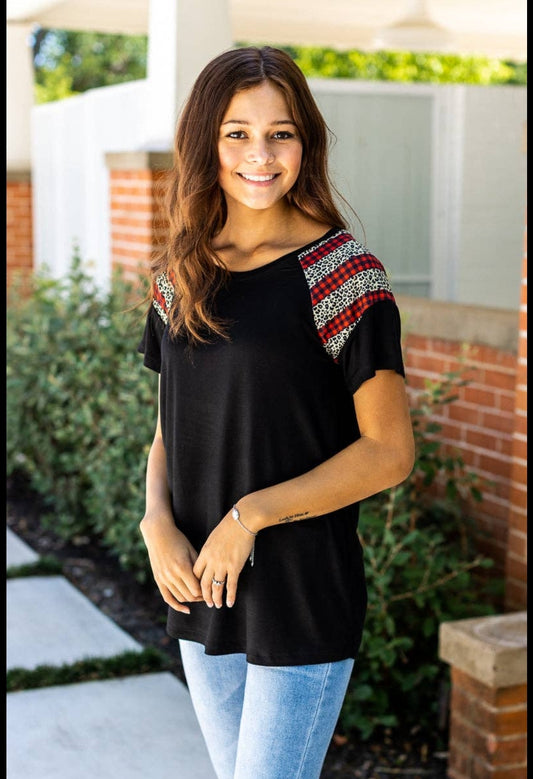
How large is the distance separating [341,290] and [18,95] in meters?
8.69

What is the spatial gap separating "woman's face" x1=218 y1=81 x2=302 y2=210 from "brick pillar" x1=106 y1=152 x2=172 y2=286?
14.1 ft

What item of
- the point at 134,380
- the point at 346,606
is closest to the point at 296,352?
the point at 346,606

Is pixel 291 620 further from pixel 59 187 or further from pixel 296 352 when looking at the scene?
pixel 59 187

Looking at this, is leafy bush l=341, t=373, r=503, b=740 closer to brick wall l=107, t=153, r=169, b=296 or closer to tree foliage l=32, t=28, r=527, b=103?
brick wall l=107, t=153, r=169, b=296

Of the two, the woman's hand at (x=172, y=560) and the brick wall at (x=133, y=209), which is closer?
the woman's hand at (x=172, y=560)

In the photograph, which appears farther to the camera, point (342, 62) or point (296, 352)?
point (342, 62)

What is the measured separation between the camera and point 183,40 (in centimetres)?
552

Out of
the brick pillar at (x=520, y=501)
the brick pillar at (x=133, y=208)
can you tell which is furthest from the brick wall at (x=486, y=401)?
the brick pillar at (x=133, y=208)

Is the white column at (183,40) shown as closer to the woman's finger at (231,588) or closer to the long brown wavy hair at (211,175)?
the long brown wavy hair at (211,175)

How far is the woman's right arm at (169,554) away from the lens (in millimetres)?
2098

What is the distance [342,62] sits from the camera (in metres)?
23.2

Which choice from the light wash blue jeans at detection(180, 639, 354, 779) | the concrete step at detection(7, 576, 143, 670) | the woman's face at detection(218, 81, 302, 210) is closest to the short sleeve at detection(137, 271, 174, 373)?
the woman's face at detection(218, 81, 302, 210)

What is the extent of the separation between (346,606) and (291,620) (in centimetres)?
11

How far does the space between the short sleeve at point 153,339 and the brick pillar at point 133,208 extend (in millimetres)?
4030
